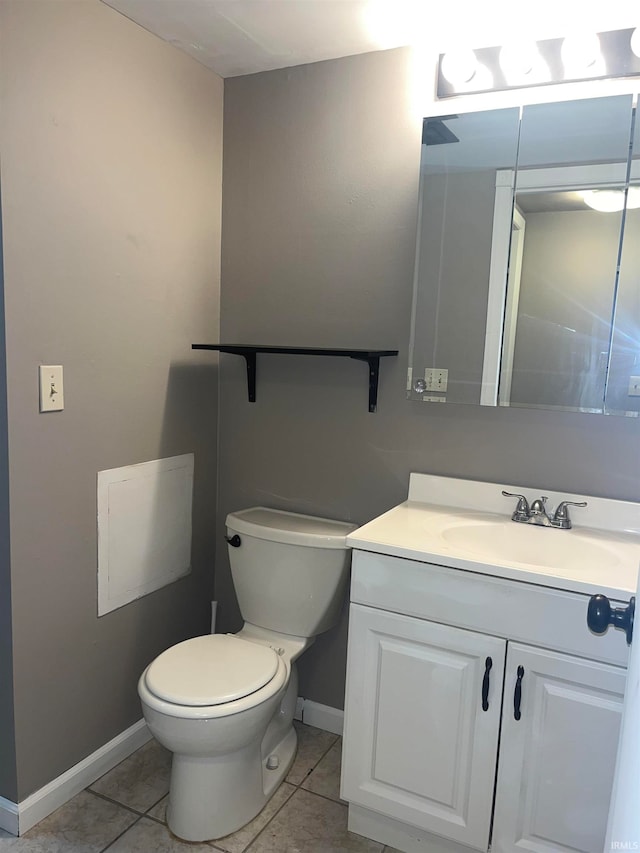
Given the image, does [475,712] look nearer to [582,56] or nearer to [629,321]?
[629,321]

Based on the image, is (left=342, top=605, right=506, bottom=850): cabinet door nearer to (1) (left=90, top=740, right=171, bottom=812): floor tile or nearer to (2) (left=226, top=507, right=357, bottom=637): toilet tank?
(2) (left=226, top=507, right=357, bottom=637): toilet tank

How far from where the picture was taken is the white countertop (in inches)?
53.4

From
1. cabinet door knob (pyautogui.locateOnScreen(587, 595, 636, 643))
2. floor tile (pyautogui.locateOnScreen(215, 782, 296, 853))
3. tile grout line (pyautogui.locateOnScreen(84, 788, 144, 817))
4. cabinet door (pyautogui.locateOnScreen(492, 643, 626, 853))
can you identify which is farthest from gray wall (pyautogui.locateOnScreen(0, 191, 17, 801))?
cabinet door knob (pyautogui.locateOnScreen(587, 595, 636, 643))

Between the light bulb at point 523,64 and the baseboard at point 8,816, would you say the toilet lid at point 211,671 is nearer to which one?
the baseboard at point 8,816

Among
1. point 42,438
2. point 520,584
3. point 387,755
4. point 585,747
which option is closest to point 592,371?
point 520,584

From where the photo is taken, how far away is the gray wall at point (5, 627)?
1509 mm

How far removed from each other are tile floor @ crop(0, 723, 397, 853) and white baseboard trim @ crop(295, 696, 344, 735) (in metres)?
0.18

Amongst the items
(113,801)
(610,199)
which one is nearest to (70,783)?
(113,801)

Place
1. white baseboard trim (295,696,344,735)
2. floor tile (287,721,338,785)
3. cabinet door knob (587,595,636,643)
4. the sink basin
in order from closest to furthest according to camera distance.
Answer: cabinet door knob (587,595,636,643) < the sink basin < floor tile (287,721,338,785) < white baseboard trim (295,696,344,735)

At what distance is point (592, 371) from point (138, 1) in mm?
1531

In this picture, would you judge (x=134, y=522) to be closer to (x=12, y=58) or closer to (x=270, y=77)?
(x=12, y=58)

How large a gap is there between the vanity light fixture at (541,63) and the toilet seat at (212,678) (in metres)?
1.67

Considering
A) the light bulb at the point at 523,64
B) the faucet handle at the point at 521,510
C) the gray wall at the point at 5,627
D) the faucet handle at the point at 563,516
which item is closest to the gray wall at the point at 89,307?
the gray wall at the point at 5,627

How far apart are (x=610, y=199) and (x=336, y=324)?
0.85m
